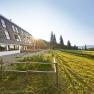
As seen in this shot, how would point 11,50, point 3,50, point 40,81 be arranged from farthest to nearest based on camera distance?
point 11,50 < point 3,50 < point 40,81

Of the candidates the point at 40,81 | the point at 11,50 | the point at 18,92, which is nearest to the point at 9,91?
the point at 18,92

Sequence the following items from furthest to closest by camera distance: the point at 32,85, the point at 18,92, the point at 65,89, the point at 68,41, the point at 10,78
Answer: the point at 68,41, the point at 10,78, the point at 32,85, the point at 65,89, the point at 18,92

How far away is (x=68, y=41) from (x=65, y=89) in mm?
118758

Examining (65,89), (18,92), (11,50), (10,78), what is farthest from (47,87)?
(11,50)

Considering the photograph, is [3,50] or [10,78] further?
[3,50]

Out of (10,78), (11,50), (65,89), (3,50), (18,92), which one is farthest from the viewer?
(11,50)

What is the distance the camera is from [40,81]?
948 centimetres

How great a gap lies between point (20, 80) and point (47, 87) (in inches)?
83.3

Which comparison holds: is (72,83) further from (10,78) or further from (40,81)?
(10,78)

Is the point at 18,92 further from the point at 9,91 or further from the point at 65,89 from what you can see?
the point at 65,89

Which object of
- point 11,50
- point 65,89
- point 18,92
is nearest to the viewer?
point 18,92

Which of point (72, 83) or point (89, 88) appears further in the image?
point (72, 83)

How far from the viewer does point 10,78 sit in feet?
33.2

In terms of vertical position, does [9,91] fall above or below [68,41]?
below
